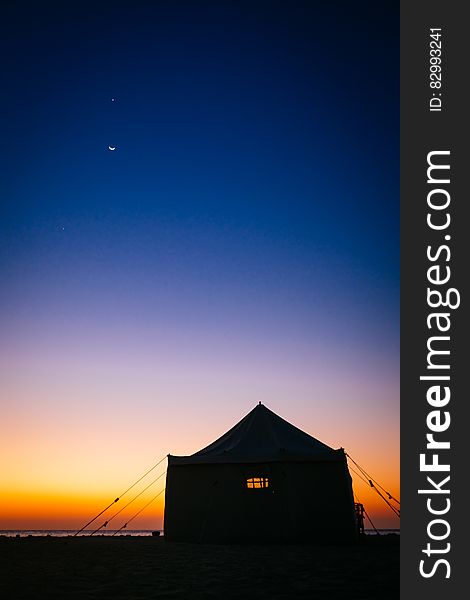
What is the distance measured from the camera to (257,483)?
15516 mm

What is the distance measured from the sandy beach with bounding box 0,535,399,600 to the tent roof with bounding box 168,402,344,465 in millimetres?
3987

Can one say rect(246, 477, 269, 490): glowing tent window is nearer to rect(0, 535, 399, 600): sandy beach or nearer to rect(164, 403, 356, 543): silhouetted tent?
rect(164, 403, 356, 543): silhouetted tent

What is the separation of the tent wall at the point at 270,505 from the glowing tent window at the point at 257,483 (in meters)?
0.09

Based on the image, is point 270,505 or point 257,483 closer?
point 270,505

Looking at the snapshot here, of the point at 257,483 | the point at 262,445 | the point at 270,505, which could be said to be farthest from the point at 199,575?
the point at 262,445

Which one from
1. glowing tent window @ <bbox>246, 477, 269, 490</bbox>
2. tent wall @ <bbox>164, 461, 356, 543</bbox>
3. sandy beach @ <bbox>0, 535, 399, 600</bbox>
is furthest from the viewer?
glowing tent window @ <bbox>246, 477, 269, 490</bbox>

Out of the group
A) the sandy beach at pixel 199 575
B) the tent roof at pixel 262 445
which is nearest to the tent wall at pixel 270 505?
the tent roof at pixel 262 445

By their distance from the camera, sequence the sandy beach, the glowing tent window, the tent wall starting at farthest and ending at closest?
1. the glowing tent window
2. the tent wall
3. the sandy beach

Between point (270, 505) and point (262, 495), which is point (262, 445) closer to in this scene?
point (262, 495)

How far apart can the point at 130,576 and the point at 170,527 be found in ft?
28.9

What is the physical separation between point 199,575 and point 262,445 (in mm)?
→ 8381

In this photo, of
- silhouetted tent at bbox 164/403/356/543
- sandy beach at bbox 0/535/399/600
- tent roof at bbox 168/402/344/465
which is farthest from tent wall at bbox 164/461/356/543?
sandy beach at bbox 0/535/399/600

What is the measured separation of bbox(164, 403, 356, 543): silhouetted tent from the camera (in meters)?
15.1

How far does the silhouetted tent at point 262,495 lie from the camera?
1506 cm
